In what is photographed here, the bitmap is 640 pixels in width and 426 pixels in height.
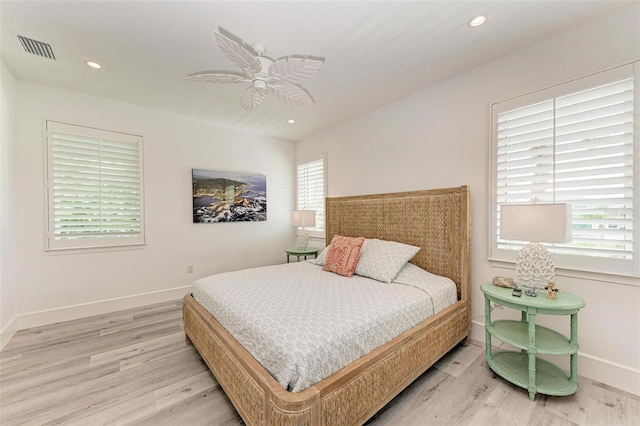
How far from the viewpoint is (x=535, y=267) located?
1.85m

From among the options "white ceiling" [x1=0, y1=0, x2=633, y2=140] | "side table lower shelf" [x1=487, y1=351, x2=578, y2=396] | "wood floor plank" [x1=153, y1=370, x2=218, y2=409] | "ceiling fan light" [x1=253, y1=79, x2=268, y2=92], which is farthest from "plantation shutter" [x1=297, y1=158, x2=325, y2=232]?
"side table lower shelf" [x1=487, y1=351, x2=578, y2=396]

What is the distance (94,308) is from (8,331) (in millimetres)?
672

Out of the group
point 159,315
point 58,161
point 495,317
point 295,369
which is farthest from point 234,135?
point 495,317

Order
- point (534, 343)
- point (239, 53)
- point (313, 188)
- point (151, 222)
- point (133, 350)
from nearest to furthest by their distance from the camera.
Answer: point (239, 53) → point (534, 343) → point (133, 350) → point (151, 222) → point (313, 188)

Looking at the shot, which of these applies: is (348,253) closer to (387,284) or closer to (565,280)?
(387,284)

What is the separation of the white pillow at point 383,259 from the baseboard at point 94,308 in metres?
2.75

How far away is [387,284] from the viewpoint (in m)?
2.34

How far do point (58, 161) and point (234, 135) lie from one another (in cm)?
218

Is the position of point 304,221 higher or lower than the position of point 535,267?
higher

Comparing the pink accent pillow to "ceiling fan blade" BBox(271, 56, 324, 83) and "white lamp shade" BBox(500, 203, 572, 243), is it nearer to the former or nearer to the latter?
"white lamp shade" BBox(500, 203, 572, 243)

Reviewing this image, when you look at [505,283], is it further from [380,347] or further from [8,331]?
[8,331]

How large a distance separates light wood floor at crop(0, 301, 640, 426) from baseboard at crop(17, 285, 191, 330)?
418 mm

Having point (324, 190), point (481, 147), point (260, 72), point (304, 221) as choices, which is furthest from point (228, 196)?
point (481, 147)

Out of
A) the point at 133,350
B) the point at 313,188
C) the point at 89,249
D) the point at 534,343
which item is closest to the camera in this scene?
the point at 534,343
